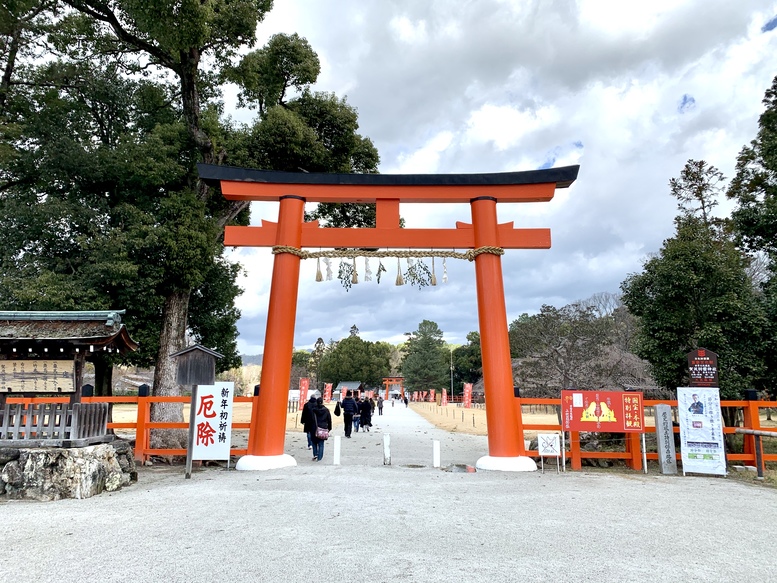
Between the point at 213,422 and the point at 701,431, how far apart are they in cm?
884

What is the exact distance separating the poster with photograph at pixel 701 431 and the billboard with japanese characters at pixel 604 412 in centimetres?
76

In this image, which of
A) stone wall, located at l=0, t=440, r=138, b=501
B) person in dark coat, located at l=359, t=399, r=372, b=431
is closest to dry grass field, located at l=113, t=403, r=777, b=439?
person in dark coat, located at l=359, t=399, r=372, b=431

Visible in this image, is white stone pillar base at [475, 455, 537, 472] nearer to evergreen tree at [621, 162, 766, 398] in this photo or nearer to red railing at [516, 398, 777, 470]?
red railing at [516, 398, 777, 470]

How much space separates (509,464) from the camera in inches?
345

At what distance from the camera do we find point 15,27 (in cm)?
1175

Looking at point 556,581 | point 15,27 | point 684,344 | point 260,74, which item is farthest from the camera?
point 260,74

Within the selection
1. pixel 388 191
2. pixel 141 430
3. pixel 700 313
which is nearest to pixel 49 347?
pixel 141 430

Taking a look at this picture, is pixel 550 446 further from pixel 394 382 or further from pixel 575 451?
pixel 394 382

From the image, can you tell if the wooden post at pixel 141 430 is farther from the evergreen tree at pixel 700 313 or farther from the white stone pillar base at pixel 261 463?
the evergreen tree at pixel 700 313

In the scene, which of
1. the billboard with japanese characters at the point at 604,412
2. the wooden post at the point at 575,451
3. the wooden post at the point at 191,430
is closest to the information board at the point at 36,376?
the wooden post at the point at 191,430

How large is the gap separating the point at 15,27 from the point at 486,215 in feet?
39.9

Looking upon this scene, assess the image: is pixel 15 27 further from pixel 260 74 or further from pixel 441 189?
pixel 441 189

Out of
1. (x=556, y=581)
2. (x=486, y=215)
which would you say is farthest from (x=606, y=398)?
(x=556, y=581)

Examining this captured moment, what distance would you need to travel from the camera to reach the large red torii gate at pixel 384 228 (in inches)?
373
